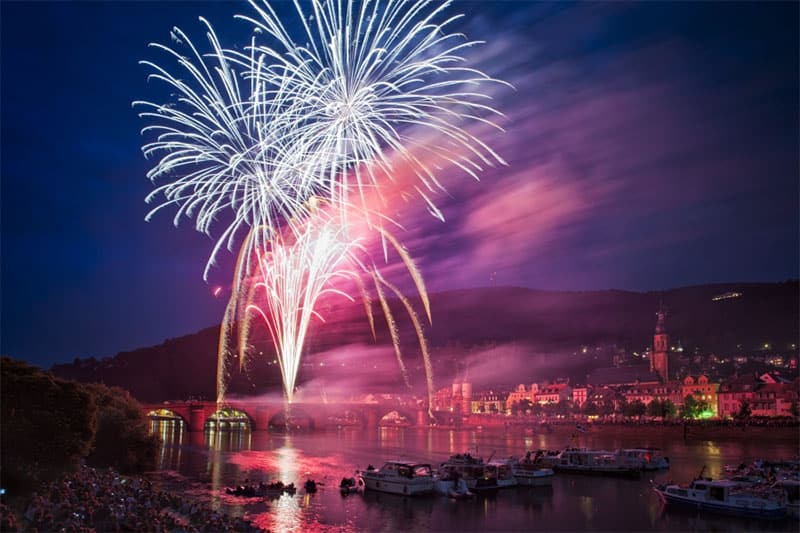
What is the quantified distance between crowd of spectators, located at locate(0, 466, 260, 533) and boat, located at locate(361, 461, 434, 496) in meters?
12.0

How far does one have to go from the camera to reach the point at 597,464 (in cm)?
4862

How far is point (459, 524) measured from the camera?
30719 millimetres

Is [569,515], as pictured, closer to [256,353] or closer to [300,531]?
[300,531]

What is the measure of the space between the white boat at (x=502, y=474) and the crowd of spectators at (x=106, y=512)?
18440mm

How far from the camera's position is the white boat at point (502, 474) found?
4056 cm

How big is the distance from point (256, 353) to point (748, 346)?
437ft

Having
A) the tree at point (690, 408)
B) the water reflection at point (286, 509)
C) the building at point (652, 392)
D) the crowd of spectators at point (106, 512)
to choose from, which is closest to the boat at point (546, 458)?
the water reflection at point (286, 509)

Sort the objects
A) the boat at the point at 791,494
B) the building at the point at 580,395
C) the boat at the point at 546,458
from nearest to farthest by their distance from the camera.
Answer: the boat at the point at 791,494, the boat at the point at 546,458, the building at the point at 580,395

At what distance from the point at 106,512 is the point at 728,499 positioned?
26.7m

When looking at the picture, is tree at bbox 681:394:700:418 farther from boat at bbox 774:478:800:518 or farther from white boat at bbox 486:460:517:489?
white boat at bbox 486:460:517:489

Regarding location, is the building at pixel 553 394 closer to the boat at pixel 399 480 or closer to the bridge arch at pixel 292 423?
the bridge arch at pixel 292 423

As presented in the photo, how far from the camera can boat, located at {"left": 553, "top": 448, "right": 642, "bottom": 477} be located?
47.3 meters

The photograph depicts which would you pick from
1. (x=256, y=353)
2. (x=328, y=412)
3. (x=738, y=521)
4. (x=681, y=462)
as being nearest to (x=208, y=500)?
(x=738, y=521)

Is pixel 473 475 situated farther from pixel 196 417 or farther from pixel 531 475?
pixel 196 417
